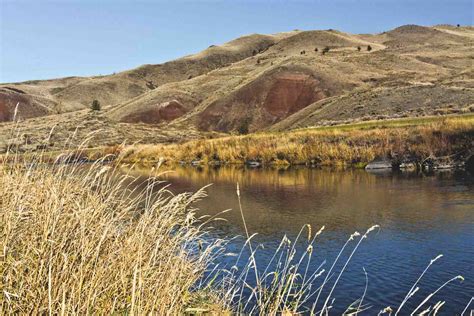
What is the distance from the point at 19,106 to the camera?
431 feet

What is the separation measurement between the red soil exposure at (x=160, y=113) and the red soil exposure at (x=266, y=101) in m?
11.5

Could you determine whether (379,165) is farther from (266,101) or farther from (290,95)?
(290,95)

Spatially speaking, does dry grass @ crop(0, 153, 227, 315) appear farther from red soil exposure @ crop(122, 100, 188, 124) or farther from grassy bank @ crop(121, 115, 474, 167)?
red soil exposure @ crop(122, 100, 188, 124)

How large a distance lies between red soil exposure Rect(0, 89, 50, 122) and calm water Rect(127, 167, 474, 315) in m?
109

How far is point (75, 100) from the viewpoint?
156625 millimetres

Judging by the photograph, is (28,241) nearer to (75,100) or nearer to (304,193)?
(304,193)

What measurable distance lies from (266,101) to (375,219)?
72044mm

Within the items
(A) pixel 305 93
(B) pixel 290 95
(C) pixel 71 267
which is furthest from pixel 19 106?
(C) pixel 71 267

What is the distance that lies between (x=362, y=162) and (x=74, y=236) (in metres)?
32.5

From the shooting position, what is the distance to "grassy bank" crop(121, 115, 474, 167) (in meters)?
34.0

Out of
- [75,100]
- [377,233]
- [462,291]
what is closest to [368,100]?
[377,233]

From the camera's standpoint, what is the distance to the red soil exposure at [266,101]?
86.9m

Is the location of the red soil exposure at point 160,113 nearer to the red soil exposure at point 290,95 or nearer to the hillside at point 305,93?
the hillside at point 305,93

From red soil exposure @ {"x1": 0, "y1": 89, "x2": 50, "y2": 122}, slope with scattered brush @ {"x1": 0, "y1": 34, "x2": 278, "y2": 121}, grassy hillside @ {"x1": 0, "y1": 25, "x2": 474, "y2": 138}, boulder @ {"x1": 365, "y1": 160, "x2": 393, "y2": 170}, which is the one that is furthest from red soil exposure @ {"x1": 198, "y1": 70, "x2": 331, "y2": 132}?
slope with scattered brush @ {"x1": 0, "y1": 34, "x2": 278, "y2": 121}
